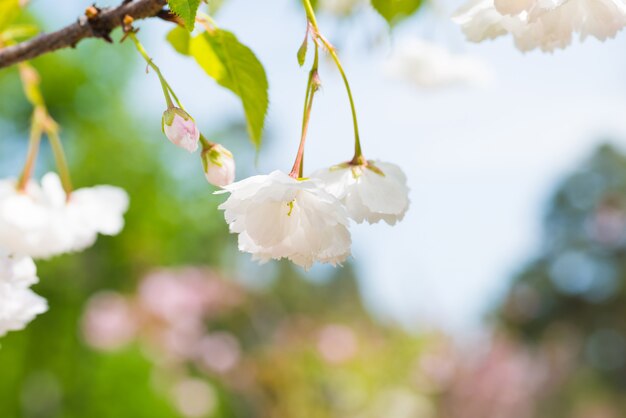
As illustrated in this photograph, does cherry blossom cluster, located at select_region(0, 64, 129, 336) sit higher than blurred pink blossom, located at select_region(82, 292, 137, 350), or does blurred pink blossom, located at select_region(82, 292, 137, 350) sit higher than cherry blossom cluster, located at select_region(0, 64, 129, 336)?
cherry blossom cluster, located at select_region(0, 64, 129, 336)

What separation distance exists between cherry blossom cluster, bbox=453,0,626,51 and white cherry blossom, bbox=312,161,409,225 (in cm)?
9

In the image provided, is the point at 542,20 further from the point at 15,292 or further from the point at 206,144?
the point at 15,292

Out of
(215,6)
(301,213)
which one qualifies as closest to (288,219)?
(301,213)

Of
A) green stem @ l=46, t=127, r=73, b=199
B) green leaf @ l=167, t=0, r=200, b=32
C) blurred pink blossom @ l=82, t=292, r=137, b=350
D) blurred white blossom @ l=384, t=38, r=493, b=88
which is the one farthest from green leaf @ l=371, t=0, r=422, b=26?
A: blurred pink blossom @ l=82, t=292, r=137, b=350

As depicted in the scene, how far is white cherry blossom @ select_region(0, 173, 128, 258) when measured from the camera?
1.86 feet

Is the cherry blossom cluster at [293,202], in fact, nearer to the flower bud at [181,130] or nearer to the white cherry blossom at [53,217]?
the flower bud at [181,130]

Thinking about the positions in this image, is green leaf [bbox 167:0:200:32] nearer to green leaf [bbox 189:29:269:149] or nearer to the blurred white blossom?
green leaf [bbox 189:29:269:149]

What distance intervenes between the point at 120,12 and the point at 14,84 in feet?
34.3

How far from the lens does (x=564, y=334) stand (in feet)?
40.1

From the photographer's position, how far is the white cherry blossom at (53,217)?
0.57m

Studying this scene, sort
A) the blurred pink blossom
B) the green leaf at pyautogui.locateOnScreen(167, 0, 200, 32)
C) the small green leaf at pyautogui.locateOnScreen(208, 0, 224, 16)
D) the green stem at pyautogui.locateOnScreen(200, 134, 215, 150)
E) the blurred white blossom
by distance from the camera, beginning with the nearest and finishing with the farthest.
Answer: the green leaf at pyautogui.locateOnScreen(167, 0, 200, 32) < the green stem at pyautogui.locateOnScreen(200, 134, 215, 150) < the small green leaf at pyautogui.locateOnScreen(208, 0, 224, 16) < the blurred white blossom < the blurred pink blossom

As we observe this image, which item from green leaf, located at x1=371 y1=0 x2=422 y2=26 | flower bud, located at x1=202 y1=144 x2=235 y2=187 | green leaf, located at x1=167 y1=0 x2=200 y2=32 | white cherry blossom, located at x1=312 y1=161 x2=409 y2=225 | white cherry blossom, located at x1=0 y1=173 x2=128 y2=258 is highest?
green leaf, located at x1=167 y1=0 x2=200 y2=32

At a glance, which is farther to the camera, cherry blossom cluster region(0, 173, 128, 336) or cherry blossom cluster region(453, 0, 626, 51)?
cherry blossom cluster region(0, 173, 128, 336)

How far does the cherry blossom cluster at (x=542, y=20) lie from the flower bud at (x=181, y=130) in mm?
148
